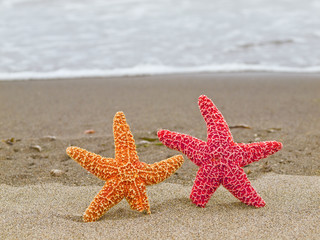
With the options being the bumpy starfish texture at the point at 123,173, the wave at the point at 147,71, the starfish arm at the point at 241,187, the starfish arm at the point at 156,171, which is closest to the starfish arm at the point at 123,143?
the bumpy starfish texture at the point at 123,173

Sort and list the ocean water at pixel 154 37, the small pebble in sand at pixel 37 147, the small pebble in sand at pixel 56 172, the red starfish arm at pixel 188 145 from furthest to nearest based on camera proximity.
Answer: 1. the ocean water at pixel 154 37
2. the small pebble in sand at pixel 37 147
3. the small pebble in sand at pixel 56 172
4. the red starfish arm at pixel 188 145

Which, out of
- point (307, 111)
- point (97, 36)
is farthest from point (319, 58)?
point (97, 36)

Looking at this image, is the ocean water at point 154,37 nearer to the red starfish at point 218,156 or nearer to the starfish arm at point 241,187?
the red starfish at point 218,156

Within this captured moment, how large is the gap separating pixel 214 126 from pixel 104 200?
868mm

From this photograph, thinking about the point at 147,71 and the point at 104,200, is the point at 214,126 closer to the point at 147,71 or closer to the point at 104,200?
the point at 104,200

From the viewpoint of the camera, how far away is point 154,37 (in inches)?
471

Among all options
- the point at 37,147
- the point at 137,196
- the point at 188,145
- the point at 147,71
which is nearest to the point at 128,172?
the point at 137,196

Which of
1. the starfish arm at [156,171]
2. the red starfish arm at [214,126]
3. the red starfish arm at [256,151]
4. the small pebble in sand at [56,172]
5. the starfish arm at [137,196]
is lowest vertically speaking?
the small pebble in sand at [56,172]

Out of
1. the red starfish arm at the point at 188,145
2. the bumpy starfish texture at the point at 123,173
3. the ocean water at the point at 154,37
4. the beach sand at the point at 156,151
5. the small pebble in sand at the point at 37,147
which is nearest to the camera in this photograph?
the beach sand at the point at 156,151

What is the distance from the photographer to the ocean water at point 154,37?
32.6 feet

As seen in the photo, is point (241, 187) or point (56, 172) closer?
point (241, 187)

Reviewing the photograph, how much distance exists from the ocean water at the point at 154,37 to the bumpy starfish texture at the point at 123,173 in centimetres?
681

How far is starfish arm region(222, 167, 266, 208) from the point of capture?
109 inches

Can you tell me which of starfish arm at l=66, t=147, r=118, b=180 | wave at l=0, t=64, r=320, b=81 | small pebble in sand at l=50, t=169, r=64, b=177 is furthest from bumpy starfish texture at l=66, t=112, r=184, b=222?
wave at l=0, t=64, r=320, b=81
